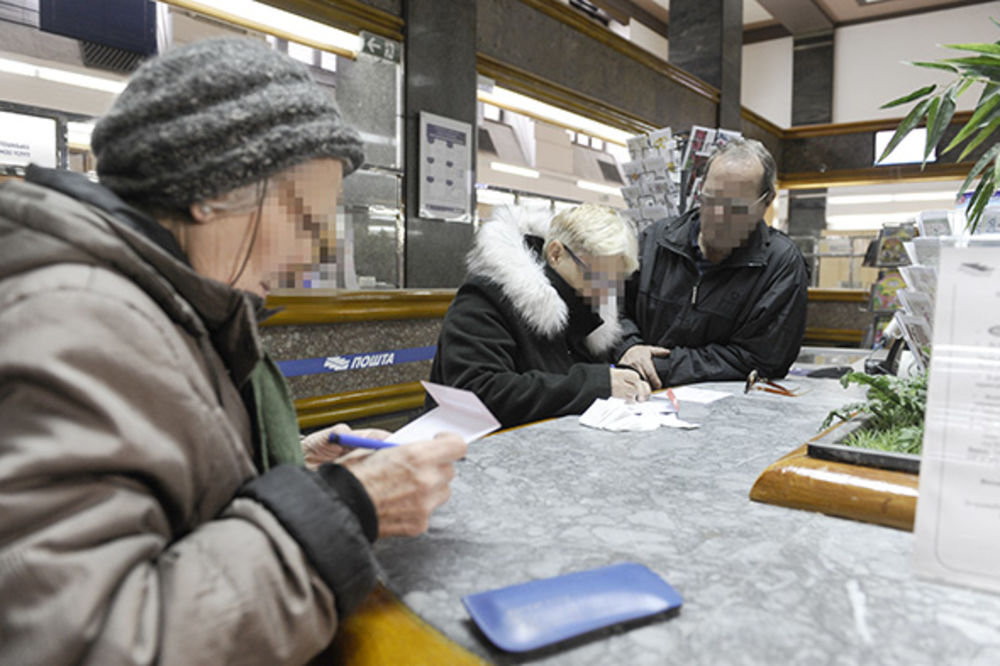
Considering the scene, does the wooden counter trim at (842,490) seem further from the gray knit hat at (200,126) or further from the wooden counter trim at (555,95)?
the wooden counter trim at (555,95)

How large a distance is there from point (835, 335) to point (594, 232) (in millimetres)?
5773

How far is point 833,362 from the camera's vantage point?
11.4 feet

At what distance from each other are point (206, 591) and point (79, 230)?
1.21 feet

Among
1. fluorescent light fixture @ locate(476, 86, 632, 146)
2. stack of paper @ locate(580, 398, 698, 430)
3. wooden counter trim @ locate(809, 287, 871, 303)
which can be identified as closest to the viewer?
stack of paper @ locate(580, 398, 698, 430)

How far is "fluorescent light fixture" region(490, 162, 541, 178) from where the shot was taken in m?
7.55

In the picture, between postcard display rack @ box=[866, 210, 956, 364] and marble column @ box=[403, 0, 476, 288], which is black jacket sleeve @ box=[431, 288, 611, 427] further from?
marble column @ box=[403, 0, 476, 288]

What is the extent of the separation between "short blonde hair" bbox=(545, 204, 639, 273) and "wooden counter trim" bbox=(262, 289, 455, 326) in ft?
4.14

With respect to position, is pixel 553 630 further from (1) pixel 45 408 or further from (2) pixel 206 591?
(1) pixel 45 408

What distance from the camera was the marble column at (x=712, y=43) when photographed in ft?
24.1

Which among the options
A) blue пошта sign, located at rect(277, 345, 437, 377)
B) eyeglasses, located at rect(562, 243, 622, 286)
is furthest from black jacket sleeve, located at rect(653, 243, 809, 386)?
blue пошта sign, located at rect(277, 345, 437, 377)

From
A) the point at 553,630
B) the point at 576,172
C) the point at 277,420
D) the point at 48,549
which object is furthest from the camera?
the point at 576,172

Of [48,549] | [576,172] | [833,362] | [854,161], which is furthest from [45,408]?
[854,161]

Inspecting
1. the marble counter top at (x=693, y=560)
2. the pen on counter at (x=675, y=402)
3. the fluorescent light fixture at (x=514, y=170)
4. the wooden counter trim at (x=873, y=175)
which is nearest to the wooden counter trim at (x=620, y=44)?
the fluorescent light fixture at (x=514, y=170)

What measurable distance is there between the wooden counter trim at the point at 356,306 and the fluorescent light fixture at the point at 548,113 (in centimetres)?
171
